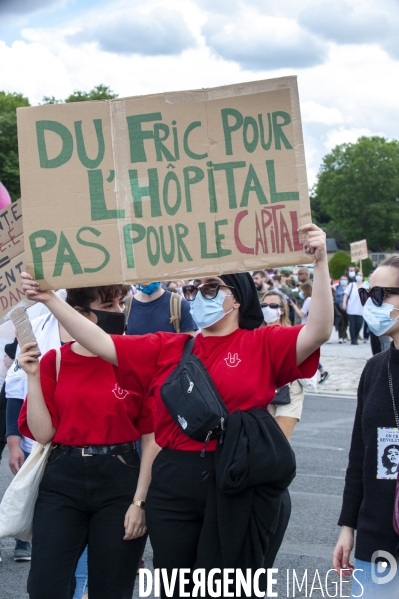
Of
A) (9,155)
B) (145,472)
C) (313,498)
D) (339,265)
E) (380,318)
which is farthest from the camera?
(9,155)

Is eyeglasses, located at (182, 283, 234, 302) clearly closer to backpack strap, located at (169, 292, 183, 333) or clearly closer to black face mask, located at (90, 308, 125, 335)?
black face mask, located at (90, 308, 125, 335)

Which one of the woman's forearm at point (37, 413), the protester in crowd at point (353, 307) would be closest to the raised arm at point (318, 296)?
the woman's forearm at point (37, 413)

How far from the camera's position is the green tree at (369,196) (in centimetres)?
10412

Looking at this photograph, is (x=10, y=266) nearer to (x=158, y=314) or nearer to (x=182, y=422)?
(x=182, y=422)

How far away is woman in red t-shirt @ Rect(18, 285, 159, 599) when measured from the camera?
3631 millimetres

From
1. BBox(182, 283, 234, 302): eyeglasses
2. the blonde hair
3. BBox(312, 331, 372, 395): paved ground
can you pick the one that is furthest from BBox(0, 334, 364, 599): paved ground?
BBox(182, 283, 234, 302): eyeglasses

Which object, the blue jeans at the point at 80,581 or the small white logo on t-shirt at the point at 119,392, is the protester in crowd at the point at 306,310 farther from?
the small white logo on t-shirt at the point at 119,392

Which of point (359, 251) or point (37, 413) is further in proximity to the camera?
point (359, 251)

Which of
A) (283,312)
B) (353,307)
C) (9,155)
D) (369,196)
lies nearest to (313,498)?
(283,312)

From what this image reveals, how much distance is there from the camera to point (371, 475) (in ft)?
10.3

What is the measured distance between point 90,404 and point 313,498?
13.8 ft

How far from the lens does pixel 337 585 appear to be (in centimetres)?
538

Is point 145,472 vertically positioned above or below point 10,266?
below

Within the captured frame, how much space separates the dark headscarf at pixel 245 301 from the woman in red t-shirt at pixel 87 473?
0.60 meters
